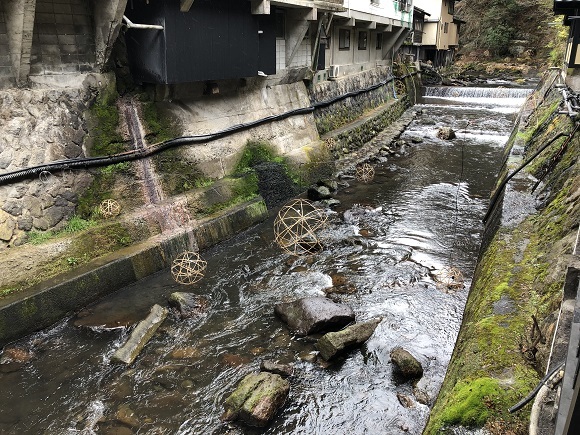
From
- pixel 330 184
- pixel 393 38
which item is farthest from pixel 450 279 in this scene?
pixel 393 38

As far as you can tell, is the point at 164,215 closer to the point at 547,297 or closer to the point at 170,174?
the point at 170,174

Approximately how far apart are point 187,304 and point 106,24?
6.33 meters

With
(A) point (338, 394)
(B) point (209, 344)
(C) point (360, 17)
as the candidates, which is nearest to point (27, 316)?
(B) point (209, 344)

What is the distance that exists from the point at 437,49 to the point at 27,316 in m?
42.9

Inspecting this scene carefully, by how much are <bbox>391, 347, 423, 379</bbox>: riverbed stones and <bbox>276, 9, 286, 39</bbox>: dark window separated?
12321 millimetres

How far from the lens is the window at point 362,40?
24527mm

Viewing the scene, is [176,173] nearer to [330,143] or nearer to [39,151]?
[39,151]

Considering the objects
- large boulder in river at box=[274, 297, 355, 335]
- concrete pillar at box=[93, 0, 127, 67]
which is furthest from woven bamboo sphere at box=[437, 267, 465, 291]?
concrete pillar at box=[93, 0, 127, 67]

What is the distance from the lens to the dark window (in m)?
15.7

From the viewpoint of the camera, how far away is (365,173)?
57.1 ft

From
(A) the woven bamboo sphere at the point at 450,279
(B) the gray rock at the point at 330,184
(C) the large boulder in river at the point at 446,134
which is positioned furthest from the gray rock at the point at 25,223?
(C) the large boulder in river at the point at 446,134

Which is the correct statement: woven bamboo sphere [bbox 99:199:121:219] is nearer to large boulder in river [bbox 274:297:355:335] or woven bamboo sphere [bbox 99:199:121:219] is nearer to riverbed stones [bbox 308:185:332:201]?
large boulder in river [bbox 274:297:355:335]

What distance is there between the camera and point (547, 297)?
5469 mm

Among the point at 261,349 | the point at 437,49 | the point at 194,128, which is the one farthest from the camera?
the point at 437,49
